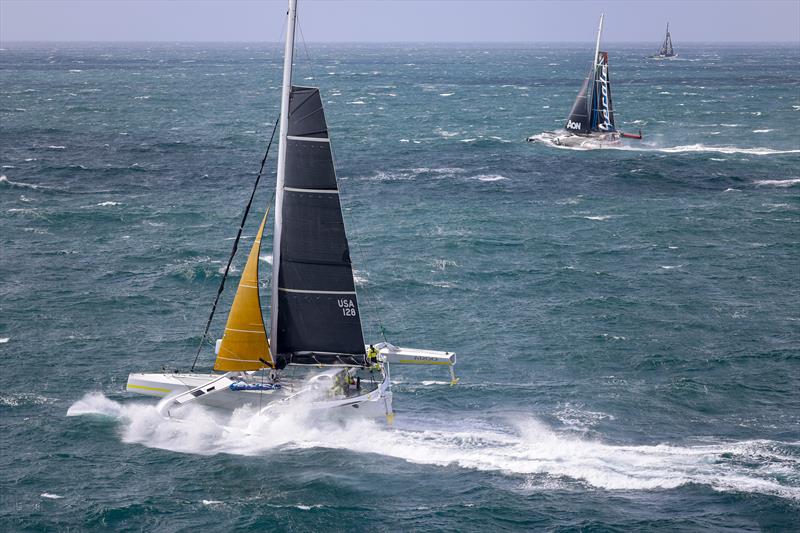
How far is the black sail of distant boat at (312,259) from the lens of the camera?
38.6 meters

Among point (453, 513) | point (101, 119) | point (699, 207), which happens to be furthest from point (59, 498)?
point (101, 119)

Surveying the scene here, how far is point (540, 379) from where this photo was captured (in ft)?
159

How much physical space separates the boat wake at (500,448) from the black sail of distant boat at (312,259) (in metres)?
2.89

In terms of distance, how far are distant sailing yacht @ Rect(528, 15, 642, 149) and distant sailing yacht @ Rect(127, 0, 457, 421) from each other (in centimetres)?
8715

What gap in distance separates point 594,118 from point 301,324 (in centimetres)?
9333

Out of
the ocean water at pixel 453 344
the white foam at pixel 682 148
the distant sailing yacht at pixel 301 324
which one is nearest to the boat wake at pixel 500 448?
the ocean water at pixel 453 344

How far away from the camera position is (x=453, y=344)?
174 feet

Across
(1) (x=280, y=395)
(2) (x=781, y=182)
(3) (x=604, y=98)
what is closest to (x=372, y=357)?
(1) (x=280, y=395)

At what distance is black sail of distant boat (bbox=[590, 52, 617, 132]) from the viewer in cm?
12281

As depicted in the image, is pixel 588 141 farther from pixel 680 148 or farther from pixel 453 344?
pixel 453 344

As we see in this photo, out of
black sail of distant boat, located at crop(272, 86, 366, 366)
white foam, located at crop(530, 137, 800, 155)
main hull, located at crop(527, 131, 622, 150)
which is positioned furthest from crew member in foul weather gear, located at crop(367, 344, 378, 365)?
main hull, located at crop(527, 131, 622, 150)

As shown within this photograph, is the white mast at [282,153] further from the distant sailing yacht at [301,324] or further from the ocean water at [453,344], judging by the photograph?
the ocean water at [453,344]

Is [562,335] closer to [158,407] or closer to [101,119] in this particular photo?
[158,407]

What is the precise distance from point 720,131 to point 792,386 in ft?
324
